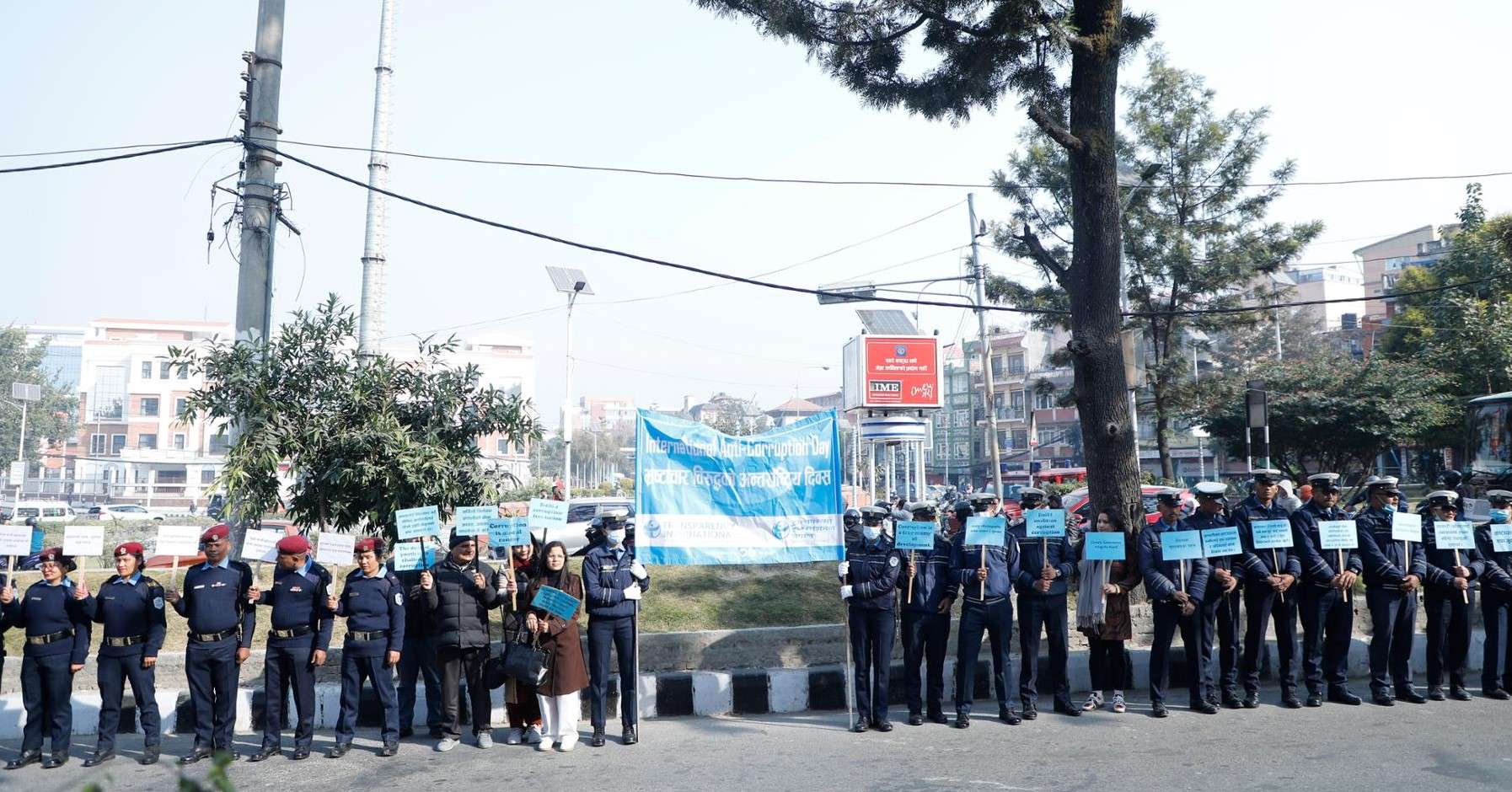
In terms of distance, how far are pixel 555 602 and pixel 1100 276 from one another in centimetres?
693

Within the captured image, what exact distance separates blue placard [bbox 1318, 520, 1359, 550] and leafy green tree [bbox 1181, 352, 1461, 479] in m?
19.8

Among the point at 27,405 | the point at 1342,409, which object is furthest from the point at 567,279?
the point at 27,405

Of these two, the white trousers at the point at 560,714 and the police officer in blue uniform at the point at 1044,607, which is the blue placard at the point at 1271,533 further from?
the white trousers at the point at 560,714

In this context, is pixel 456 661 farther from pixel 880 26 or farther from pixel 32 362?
pixel 32 362

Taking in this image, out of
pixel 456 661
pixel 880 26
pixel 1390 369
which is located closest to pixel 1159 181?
pixel 1390 369

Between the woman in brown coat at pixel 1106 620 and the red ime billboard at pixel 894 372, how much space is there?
28.3 metres

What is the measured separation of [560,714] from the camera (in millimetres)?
8234

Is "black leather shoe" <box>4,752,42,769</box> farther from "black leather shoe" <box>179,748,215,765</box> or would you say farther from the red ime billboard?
the red ime billboard

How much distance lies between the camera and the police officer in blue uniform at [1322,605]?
9.15 m

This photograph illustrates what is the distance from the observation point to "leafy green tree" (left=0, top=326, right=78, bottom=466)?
195ft

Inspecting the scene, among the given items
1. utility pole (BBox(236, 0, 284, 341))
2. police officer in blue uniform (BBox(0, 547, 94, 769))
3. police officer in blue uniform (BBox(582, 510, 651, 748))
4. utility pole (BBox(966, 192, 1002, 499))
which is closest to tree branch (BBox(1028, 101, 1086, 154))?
police officer in blue uniform (BBox(582, 510, 651, 748))

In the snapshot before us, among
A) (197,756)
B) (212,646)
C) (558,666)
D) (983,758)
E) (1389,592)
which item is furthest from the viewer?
(1389,592)

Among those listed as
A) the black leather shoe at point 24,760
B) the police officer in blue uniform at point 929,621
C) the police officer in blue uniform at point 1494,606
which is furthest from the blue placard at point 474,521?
the police officer in blue uniform at point 1494,606

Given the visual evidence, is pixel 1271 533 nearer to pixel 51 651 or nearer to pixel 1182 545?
Answer: pixel 1182 545
